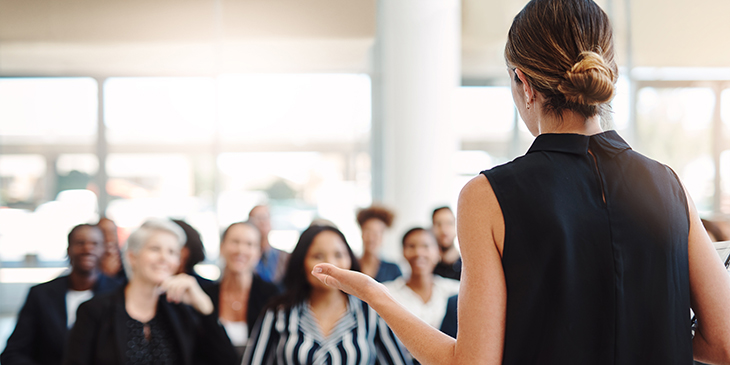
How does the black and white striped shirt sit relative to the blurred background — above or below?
below

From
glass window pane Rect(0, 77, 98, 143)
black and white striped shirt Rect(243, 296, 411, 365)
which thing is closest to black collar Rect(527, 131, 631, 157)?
black and white striped shirt Rect(243, 296, 411, 365)

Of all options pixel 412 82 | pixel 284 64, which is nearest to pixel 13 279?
pixel 284 64

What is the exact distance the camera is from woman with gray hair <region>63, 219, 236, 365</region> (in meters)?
2.36

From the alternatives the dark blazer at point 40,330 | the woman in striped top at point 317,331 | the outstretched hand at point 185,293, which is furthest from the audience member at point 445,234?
the dark blazer at point 40,330

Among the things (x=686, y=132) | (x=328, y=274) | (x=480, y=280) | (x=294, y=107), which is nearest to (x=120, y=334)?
(x=328, y=274)

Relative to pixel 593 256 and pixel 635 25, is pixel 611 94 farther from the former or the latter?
pixel 635 25

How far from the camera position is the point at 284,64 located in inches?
251

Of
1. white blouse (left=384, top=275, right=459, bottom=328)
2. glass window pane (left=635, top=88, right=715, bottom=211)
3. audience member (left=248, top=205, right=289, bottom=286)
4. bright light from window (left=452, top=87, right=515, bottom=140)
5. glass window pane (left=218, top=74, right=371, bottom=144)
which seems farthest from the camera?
bright light from window (left=452, top=87, right=515, bottom=140)

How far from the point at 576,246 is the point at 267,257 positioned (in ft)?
13.4

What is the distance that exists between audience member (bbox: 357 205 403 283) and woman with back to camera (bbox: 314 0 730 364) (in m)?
3.28

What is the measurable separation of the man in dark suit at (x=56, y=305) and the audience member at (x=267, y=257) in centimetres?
133

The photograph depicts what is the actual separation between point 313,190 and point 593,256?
590cm

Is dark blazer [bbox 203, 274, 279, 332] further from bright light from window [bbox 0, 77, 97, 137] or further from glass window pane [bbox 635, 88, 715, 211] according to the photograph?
glass window pane [bbox 635, 88, 715, 211]

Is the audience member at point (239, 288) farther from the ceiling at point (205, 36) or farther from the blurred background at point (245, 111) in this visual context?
the ceiling at point (205, 36)
